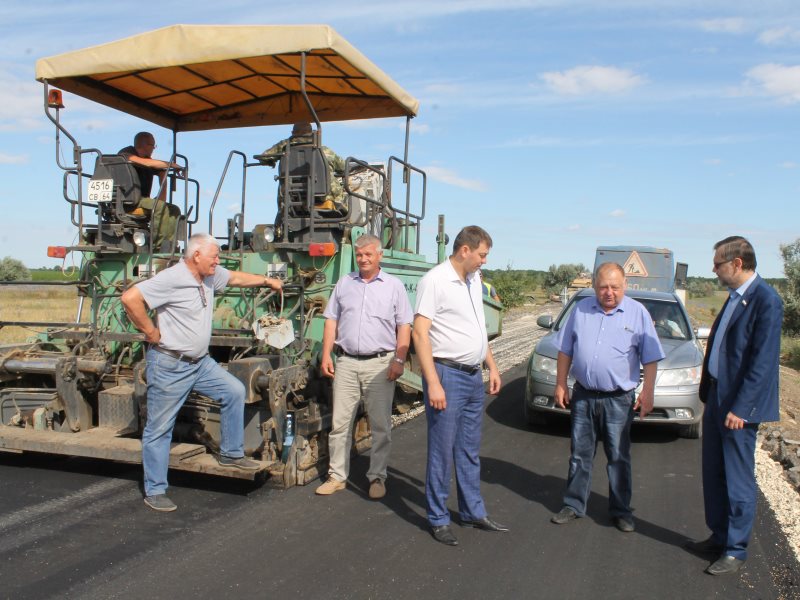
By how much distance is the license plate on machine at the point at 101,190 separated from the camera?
6.95m

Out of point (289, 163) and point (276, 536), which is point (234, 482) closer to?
point (276, 536)

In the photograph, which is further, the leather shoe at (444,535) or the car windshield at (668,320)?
the car windshield at (668,320)

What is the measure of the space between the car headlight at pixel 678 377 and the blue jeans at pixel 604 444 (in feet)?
9.09

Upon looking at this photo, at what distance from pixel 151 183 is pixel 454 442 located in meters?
4.72

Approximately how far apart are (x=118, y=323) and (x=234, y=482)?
2.30 m

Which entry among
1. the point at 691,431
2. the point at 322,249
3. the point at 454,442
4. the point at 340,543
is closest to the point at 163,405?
the point at 340,543

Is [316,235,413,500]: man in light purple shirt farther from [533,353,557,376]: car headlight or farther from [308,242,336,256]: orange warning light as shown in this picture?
[533,353,557,376]: car headlight

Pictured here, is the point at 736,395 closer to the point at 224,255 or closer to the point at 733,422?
the point at 733,422

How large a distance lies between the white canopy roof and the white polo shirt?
2.42 metres

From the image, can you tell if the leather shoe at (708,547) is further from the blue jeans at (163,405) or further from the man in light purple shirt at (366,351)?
the blue jeans at (163,405)

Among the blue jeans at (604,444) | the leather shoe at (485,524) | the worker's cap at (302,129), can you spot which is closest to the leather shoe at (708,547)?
the blue jeans at (604,444)

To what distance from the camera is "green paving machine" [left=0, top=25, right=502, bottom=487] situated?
5.80 meters

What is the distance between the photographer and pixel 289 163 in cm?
686

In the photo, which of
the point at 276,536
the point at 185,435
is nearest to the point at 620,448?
the point at 276,536
